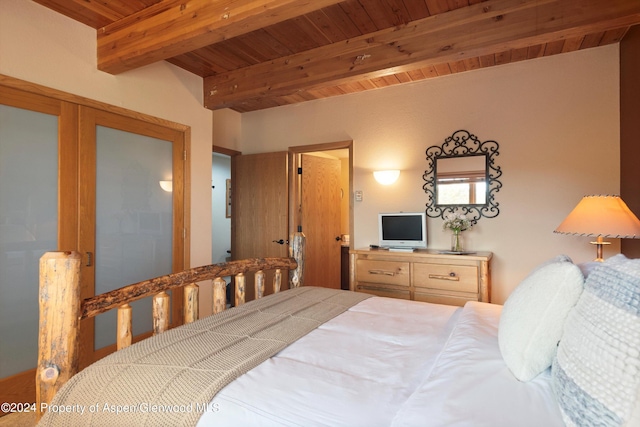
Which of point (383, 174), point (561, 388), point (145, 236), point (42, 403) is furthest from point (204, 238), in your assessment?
point (561, 388)

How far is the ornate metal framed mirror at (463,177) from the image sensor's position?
296 cm

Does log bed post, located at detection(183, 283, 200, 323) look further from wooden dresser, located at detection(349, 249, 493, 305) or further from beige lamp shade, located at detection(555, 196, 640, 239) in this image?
beige lamp shade, located at detection(555, 196, 640, 239)

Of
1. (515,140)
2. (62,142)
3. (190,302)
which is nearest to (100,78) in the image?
(62,142)

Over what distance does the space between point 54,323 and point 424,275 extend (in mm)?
2498

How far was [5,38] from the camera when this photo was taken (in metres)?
1.94

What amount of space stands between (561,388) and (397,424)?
15.3 inches

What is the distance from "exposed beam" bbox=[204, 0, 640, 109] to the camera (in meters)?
1.85

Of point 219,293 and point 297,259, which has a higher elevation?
point 297,259

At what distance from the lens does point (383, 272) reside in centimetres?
295

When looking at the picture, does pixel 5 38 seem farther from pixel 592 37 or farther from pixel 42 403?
pixel 592 37

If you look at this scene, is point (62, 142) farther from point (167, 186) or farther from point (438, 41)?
point (438, 41)

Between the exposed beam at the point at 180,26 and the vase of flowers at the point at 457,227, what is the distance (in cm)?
213

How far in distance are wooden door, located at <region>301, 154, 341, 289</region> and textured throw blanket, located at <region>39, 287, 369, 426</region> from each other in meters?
2.66

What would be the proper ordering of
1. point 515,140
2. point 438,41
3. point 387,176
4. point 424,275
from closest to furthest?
point 438,41
point 424,275
point 515,140
point 387,176
